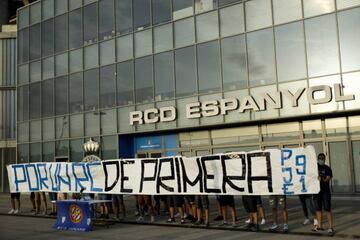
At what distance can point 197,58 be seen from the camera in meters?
22.8

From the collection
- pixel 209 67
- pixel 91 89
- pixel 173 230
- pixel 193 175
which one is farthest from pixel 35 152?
pixel 173 230

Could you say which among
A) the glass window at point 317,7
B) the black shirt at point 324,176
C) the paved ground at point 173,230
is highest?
the glass window at point 317,7

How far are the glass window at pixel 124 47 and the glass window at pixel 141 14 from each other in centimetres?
83

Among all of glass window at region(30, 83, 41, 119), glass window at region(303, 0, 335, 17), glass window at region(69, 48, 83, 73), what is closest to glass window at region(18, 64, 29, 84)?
glass window at region(30, 83, 41, 119)

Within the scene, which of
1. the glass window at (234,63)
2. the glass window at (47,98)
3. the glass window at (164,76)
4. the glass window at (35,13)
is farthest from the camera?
the glass window at (35,13)

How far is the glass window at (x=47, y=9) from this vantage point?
30.3 metres

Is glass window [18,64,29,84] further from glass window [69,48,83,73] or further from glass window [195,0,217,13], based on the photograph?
glass window [195,0,217,13]

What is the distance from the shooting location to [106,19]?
27.0 metres

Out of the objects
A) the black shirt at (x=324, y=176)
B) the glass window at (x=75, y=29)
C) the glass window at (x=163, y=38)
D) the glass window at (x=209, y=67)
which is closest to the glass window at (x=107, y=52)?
the glass window at (x=75, y=29)

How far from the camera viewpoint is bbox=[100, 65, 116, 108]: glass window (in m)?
26.2

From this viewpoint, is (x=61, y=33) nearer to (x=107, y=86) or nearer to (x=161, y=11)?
(x=107, y=86)

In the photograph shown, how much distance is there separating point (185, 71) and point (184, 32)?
2.06 metres

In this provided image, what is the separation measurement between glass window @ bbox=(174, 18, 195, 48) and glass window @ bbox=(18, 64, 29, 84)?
13.3m

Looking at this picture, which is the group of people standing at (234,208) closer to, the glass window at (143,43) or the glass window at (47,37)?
the glass window at (143,43)
